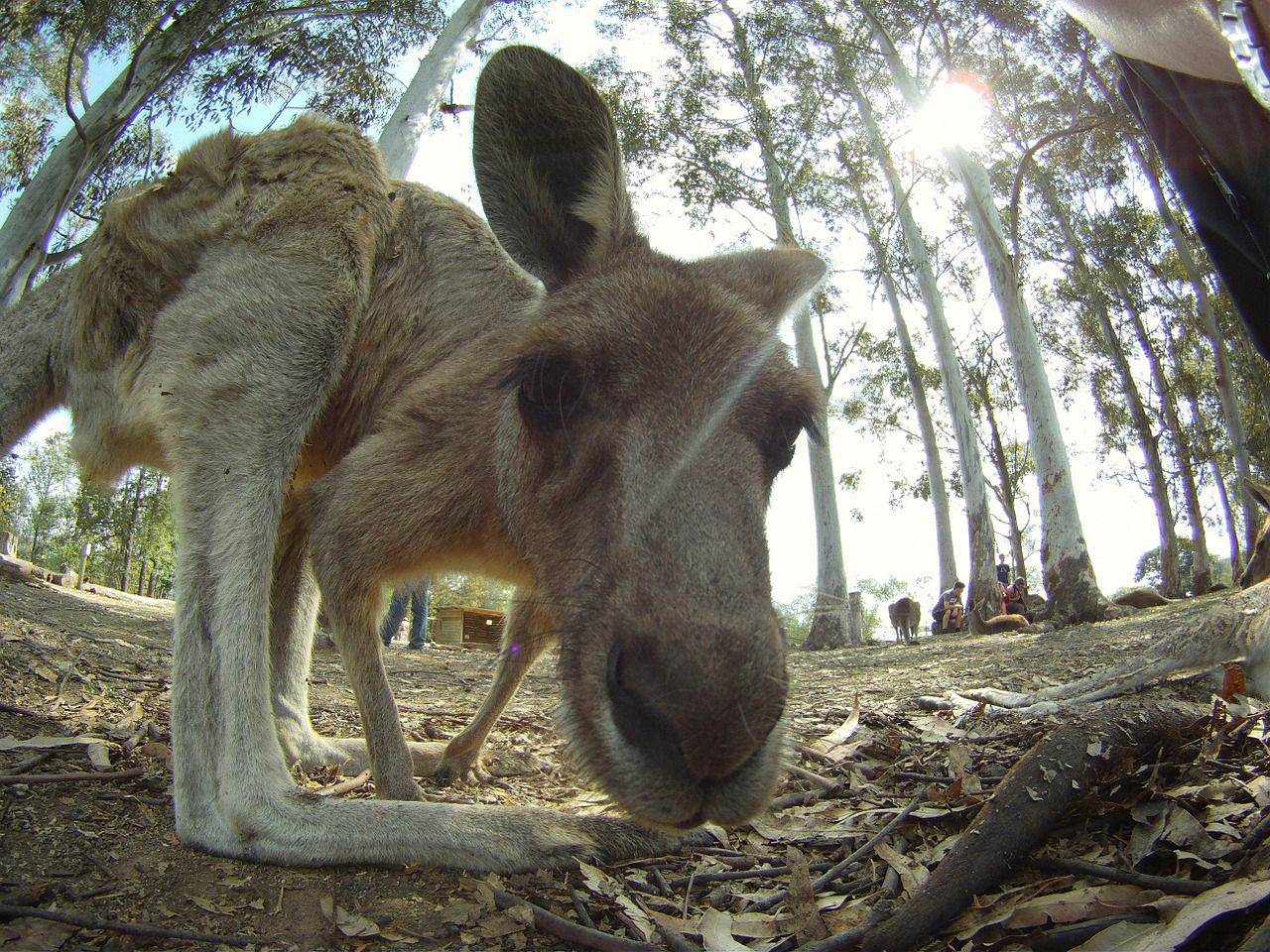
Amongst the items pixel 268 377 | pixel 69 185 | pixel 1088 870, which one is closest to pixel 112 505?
pixel 69 185

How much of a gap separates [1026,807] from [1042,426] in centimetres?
1137

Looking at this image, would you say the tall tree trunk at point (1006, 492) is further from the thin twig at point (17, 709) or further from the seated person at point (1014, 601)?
the thin twig at point (17, 709)

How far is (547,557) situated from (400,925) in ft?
2.72

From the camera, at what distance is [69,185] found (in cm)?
978

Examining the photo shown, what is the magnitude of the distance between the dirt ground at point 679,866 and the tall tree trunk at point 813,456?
9.40m

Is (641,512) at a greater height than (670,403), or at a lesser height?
lesser

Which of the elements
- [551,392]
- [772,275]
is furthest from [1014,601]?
[551,392]

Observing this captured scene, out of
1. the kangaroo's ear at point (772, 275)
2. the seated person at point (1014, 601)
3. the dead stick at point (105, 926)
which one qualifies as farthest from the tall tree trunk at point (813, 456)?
the dead stick at point (105, 926)

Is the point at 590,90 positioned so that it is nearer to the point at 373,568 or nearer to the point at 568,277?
the point at 568,277

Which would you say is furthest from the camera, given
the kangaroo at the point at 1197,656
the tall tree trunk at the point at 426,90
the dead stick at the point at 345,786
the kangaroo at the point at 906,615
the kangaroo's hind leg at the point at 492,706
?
the kangaroo at the point at 906,615

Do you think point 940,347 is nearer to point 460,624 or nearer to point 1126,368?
point 1126,368

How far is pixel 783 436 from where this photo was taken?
2166 mm

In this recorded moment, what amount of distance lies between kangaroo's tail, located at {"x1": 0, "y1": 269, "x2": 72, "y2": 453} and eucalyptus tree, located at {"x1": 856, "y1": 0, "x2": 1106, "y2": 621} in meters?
10.7

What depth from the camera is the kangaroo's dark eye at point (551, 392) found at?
197 centimetres
